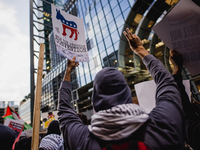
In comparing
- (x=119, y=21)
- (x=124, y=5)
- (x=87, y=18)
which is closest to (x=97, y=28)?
(x=87, y=18)

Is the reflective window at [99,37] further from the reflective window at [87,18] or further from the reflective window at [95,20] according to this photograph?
the reflective window at [87,18]

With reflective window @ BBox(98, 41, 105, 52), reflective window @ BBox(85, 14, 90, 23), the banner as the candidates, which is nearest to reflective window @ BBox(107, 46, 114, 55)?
reflective window @ BBox(98, 41, 105, 52)

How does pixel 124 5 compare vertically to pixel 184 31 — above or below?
above

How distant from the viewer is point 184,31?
1579mm

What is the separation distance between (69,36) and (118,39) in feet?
39.8

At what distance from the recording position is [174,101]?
840mm

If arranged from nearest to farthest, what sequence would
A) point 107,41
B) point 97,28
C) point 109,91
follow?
point 109,91 → point 107,41 → point 97,28

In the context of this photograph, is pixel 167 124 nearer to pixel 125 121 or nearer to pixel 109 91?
pixel 125 121

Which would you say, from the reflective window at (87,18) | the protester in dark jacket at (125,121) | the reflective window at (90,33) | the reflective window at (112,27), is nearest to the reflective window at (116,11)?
the reflective window at (112,27)

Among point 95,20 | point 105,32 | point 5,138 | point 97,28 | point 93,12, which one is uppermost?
point 93,12

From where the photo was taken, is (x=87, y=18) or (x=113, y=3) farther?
(x=87, y=18)

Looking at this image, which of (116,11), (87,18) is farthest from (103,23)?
(87,18)

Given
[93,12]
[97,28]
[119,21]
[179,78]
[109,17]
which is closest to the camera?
[179,78]

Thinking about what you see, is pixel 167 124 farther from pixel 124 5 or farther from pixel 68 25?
pixel 124 5
